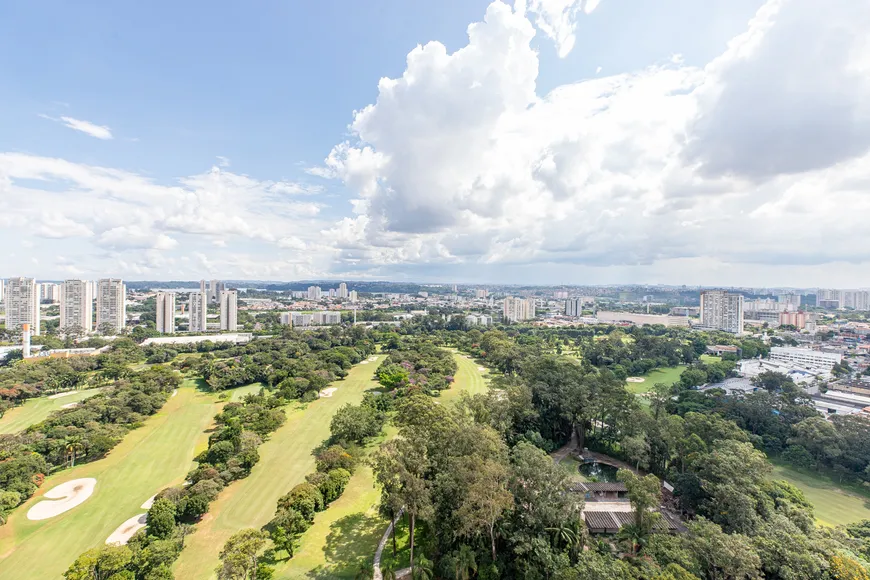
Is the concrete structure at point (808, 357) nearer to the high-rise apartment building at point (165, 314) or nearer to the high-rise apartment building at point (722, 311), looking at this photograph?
the high-rise apartment building at point (722, 311)

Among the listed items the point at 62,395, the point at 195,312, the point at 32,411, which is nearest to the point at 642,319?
the point at 195,312

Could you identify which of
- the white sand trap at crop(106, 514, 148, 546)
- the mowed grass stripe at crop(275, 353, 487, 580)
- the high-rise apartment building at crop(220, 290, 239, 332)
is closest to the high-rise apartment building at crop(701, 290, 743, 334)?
the mowed grass stripe at crop(275, 353, 487, 580)

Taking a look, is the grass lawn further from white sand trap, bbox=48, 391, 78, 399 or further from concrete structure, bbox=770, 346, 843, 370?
concrete structure, bbox=770, 346, 843, 370

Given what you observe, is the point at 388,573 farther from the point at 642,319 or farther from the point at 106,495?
the point at 642,319

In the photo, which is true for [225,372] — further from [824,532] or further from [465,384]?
[824,532]

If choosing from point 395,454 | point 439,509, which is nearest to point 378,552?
point 439,509
